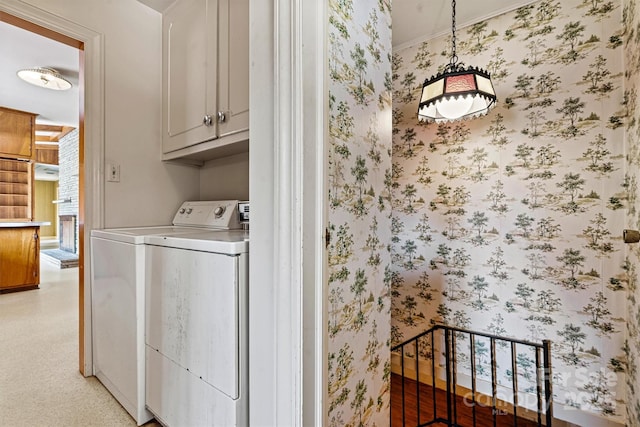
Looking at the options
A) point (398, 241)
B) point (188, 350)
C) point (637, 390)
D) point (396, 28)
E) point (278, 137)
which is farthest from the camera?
point (398, 241)

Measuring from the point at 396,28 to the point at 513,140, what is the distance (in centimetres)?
117

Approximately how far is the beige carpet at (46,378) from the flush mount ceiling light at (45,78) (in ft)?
7.68

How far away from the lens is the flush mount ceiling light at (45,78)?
2906 millimetres

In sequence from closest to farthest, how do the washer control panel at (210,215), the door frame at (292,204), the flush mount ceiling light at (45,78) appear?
the door frame at (292,204)
the washer control panel at (210,215)
the flush mount ceiling light at (45,78)

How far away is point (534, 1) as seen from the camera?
6.07 ft

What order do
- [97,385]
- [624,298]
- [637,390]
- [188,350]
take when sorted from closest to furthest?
[188,350] < [637,390] < [624,298] < [97,385]

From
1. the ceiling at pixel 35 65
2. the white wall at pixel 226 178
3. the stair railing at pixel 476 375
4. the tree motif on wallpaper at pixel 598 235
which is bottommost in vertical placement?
the stair railing at pixel 476 375

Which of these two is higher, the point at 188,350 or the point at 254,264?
the point at 254,264

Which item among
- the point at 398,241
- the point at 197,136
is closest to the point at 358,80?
the point at 197,136

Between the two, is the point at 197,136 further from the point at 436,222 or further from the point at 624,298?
the point at 624,298

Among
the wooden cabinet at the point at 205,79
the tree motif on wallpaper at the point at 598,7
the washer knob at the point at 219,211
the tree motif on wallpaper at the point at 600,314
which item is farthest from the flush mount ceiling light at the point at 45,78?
the tree motif on wallpaper at the point at 600,314

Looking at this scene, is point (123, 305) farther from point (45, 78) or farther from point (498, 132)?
point (45, 78)

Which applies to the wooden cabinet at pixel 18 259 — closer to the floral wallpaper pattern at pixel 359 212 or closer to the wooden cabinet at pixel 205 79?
the wooden cabinet at pixel 205 79

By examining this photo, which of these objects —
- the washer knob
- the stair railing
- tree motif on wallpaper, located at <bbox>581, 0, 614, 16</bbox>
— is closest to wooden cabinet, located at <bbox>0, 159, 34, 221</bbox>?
the washer knob
